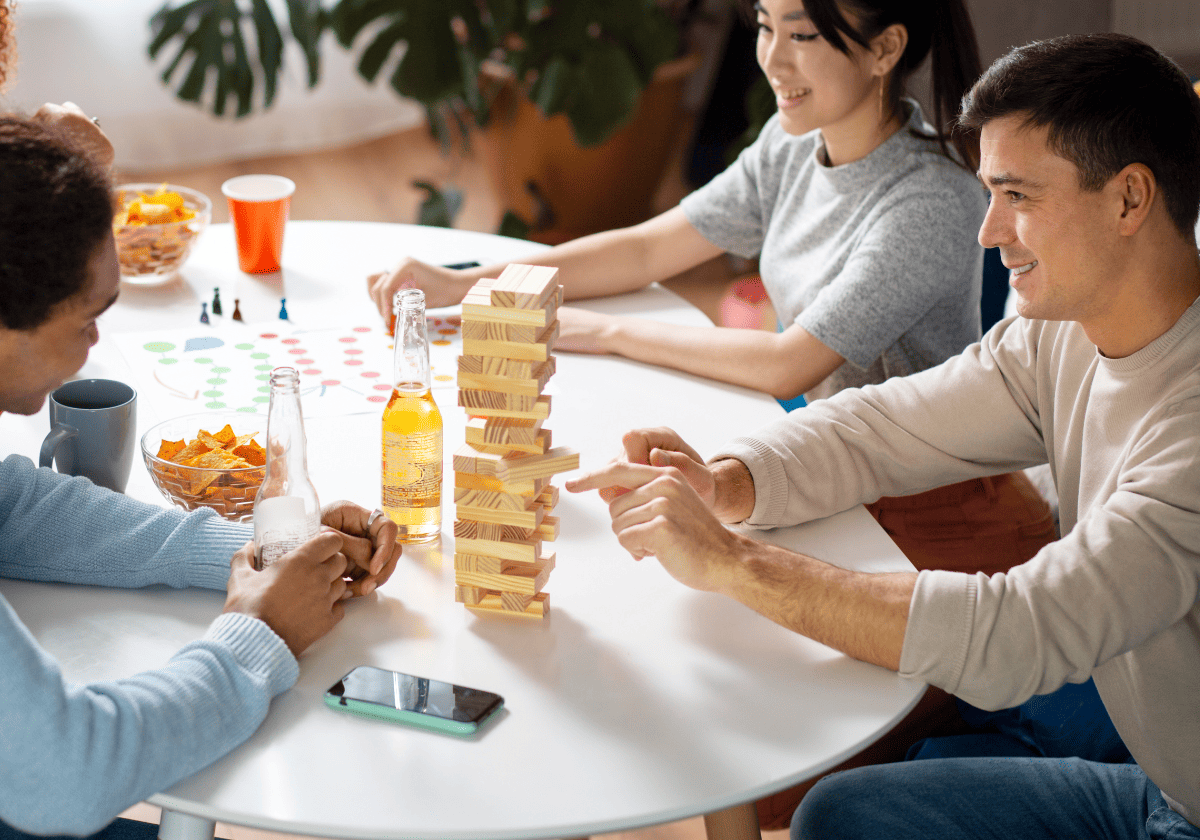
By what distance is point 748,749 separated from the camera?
934 mm

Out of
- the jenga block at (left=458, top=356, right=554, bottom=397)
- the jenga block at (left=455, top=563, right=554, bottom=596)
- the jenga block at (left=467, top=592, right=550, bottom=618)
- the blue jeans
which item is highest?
the jenga block at (left=458, top=356, right=554, bottom=397)

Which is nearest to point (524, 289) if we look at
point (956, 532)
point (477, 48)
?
point (956, 532)

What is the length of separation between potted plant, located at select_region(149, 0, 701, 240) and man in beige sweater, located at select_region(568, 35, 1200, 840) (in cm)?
229

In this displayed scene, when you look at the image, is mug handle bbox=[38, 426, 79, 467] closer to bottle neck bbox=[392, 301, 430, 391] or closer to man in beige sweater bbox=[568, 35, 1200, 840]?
bottle neck bbox=[392, 301, 430, 391]

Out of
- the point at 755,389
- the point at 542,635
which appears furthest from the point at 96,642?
the point at 755,389

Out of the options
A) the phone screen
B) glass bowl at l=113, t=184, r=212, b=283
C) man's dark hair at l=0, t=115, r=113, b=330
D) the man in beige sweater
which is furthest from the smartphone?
glass bowl at l=113, t=184, r=212, b=283

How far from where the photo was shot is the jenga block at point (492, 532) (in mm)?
1072

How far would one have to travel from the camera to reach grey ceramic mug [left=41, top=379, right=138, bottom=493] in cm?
120

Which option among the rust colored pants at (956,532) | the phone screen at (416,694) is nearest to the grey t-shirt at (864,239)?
the rust colored pants at (956,532)

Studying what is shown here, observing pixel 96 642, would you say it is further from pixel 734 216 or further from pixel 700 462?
pixel 734 216

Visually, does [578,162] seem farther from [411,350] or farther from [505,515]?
[505,515]

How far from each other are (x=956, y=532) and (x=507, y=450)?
795 millimetres

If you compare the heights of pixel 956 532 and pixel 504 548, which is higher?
pixel 504 548

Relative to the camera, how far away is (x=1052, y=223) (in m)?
1.20
